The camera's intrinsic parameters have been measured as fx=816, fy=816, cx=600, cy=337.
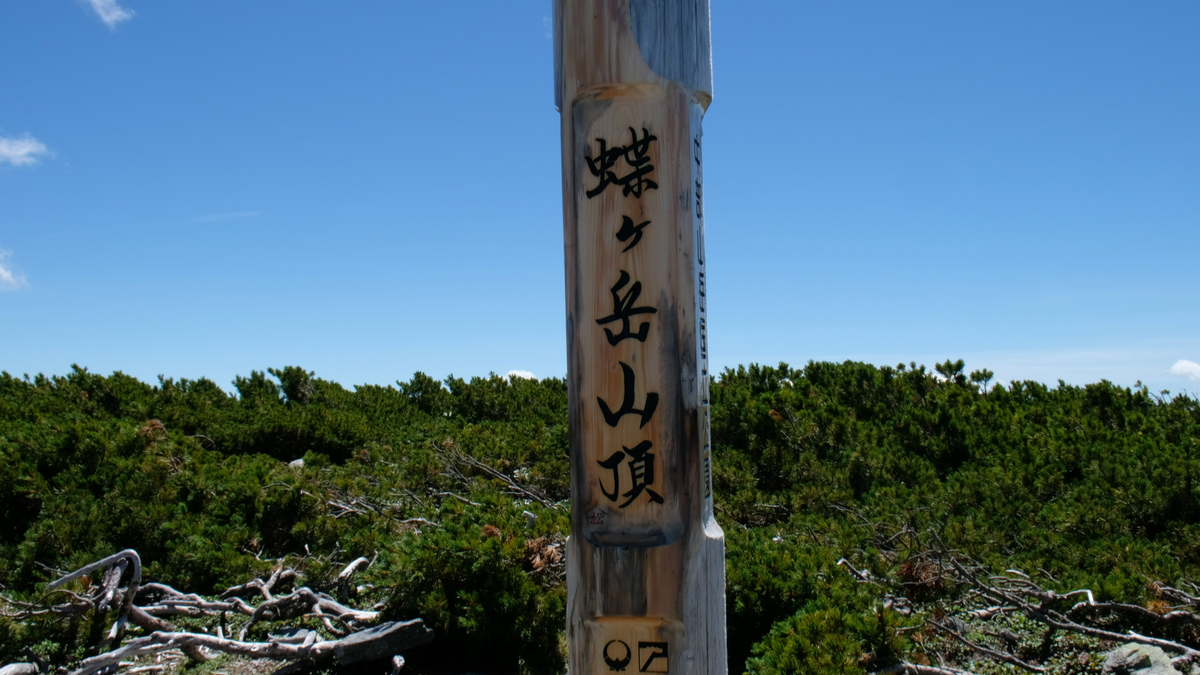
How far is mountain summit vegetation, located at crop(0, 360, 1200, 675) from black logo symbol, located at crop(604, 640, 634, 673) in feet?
Result: 3.17

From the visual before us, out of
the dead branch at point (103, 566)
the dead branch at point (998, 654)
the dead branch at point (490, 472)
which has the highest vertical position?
the dead branch at point (490, 472)

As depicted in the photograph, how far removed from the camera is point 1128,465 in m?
6.39

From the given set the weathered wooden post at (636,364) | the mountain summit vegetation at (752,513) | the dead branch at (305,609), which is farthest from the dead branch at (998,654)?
the dead branch at (305,609)

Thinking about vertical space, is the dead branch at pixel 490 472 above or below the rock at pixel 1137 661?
above

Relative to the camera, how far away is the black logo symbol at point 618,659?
2.65 m

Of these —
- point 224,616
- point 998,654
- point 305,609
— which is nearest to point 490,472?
point 305,609

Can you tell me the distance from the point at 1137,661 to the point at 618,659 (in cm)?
286

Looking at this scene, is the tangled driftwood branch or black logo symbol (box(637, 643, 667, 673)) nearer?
black logo symbol (box(637, 643, 667, 673))

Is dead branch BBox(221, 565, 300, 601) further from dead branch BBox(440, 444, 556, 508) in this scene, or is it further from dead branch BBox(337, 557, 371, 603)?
dead branch BBox(440, 444, 556, 508)

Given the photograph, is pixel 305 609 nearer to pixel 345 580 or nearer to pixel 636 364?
pixel 345 580

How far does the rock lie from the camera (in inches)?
148

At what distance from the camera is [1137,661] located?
12.9 feet

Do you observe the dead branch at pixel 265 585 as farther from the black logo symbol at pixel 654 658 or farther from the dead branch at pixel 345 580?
the black logo symbol at pixel 654 658

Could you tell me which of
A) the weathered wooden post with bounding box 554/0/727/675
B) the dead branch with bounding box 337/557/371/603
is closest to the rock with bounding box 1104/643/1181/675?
the weathered wooden post with bounding box 554/0/727/675
